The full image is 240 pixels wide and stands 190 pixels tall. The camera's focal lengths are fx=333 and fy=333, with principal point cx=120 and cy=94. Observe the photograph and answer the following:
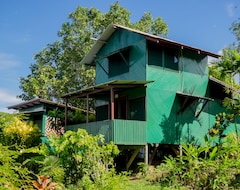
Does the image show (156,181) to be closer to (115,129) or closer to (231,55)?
(115,129)

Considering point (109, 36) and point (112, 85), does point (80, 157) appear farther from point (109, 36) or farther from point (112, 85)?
point (109, 36)

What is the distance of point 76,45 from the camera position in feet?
94.7

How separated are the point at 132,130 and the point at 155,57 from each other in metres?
4.11

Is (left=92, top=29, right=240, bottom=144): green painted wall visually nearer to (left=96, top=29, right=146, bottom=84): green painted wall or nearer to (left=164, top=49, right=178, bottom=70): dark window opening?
(left=96, top=29, right=146, bottom=84): green painted wall

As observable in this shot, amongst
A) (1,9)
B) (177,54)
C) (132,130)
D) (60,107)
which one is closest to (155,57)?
(177,54)

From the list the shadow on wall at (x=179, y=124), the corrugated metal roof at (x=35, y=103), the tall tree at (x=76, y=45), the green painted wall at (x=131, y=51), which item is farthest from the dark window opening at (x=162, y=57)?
the tall tree at (x=76, y=45)

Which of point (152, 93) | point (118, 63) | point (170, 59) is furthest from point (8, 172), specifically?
point (118, 63)

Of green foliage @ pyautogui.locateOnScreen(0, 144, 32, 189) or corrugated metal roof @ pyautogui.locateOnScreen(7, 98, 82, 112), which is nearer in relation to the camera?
green foliage @ pyautogui.locateOnScreen(0, 144, 32, 189)

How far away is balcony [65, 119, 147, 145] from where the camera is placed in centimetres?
1412

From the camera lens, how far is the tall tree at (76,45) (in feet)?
94.1

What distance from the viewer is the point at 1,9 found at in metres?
4.79

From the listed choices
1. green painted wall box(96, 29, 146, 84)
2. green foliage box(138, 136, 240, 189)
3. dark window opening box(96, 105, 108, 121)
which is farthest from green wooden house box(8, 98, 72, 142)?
green foliage box(138, 136, 240, 189)

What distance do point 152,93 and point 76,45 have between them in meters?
14.5

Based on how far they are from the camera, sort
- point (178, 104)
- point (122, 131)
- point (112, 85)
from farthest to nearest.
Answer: point (178, 104), point (112, 85), point (122, 131)
